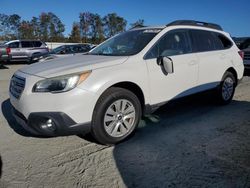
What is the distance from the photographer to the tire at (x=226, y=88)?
596 centimetres

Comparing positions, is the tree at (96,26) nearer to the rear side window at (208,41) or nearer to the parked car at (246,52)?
the parked car at (246,52)

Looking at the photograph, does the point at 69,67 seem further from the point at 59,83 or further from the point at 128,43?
the point at 128,43

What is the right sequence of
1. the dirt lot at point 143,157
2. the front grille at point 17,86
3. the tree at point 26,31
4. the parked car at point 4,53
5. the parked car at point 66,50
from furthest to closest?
1. the tree at point 26,31
2. the parked car at point 4,53
3. the parked car at point 66,50
4. the front grille at point 17,86
5. the dirt lot at point 143,157

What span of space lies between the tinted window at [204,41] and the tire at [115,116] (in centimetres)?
194

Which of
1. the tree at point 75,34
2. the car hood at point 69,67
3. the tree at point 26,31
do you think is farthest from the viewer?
the tree at point 75,34

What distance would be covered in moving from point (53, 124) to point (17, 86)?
0.87 m

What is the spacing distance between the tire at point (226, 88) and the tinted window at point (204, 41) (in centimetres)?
70

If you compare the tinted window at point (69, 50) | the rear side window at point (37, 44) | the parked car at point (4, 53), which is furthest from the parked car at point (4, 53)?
the rear side window at point (37, 44)

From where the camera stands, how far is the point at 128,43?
15.9ft

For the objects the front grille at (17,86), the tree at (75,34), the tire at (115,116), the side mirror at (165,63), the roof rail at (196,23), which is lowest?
the tire at (115,116)

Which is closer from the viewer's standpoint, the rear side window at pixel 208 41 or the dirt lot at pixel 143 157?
the dirt lot at pixel 143 157

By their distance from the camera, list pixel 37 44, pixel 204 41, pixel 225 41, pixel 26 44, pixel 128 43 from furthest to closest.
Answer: pixel 37 44
pixel 26 44
pixel 225 41
pixel 204 41
pixel 128 43

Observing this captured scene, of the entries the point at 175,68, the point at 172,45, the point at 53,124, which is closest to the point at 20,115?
the point at 53,124

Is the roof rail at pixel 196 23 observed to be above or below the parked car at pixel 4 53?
above
